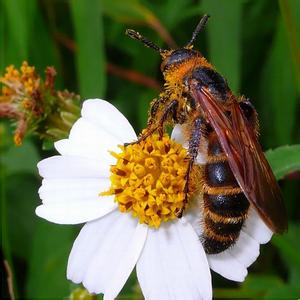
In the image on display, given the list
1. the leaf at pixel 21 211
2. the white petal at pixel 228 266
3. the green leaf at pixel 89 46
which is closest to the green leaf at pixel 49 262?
the leaf at pixel 21 211

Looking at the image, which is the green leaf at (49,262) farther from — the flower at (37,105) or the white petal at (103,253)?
the white petal at (103,253)

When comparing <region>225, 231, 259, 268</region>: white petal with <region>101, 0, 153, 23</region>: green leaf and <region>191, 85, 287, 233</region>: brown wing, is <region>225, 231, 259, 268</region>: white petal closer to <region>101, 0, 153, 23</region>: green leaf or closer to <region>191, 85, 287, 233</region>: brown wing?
<region>191, 85, 287, 233</region>: brown wing

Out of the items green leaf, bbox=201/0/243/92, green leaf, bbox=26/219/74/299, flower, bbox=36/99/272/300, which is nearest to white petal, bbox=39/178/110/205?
flower, bbox=36/99/272/300

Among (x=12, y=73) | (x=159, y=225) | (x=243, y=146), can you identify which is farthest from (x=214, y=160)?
(x=12, y=73)

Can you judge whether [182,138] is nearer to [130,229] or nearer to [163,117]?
[163,117]

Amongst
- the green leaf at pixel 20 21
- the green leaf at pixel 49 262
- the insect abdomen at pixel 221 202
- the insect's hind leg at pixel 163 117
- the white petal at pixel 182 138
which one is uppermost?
the green leaf at pixel 20 21

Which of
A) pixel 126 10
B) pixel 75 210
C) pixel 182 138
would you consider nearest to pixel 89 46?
pixel 126 10
